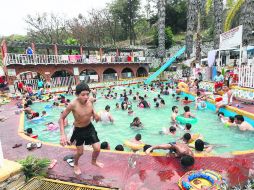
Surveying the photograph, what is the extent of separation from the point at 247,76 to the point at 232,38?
258 centimetres

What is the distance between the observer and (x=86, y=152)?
5.26 meters

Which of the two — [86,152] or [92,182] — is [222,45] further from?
[92,182]

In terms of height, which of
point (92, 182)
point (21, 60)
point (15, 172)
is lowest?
point (92, 182)

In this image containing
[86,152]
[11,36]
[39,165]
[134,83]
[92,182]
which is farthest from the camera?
[11,36]

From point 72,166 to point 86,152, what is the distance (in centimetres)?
72

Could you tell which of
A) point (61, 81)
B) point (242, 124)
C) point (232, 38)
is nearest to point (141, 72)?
point (61, 81)

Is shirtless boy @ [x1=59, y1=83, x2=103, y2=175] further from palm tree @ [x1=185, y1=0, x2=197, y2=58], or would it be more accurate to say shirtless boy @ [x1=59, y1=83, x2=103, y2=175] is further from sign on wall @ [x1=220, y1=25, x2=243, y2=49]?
palm tree @ [x1=185, y1=0, x2=197, y2=58]

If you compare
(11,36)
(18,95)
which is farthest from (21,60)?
(11,36)

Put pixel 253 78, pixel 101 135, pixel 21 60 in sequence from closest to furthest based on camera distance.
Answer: pixel 101 135
pixel 253 78
pixel 21 60

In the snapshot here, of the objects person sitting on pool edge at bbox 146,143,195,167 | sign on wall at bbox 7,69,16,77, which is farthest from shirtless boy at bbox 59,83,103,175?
sign on wall at bbox 7,69,16,77

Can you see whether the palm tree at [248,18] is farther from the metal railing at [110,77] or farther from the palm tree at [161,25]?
the metal railing at [110,77]

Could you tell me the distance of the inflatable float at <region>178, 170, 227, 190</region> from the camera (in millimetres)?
3452

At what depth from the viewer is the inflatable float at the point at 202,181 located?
11.3ft

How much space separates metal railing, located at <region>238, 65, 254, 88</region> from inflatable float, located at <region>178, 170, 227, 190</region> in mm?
8912
